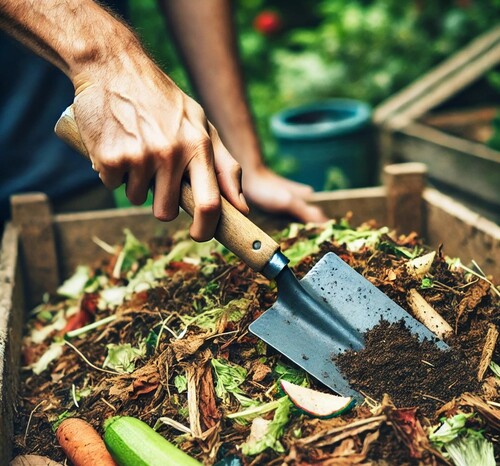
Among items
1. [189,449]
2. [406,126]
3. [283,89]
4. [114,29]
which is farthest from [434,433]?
[283,89]

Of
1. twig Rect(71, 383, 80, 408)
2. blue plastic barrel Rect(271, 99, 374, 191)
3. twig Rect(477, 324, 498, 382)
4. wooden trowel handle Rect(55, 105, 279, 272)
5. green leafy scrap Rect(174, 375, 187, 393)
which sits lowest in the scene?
blue plastic barrel Rect(271, 99, 374, 191)

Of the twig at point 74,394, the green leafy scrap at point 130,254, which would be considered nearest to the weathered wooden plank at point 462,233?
the green leafy scrap at point 130,254

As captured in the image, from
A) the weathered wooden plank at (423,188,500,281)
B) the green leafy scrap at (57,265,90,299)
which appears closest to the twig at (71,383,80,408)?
the green leafy scrap at (57,265,90,299)

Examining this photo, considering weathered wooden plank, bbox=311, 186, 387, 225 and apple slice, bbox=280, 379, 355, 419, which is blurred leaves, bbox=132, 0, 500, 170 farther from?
apple slice, bbox=280, 379, 355, 419

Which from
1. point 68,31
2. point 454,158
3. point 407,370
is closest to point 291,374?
point 407,370

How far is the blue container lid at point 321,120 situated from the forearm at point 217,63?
58.4 inches

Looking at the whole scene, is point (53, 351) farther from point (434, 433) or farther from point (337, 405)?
point (434, 433)

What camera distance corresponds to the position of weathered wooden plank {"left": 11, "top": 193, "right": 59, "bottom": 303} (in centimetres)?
288

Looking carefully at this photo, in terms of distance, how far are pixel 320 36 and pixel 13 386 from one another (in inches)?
234

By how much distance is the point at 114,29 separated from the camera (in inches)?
78.2

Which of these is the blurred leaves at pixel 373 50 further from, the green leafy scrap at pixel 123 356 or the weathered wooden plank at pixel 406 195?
the green leafy scrap at pixel 123 356

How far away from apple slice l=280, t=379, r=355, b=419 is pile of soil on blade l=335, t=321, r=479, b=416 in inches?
4.2

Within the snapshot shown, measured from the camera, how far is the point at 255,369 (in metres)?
1.97

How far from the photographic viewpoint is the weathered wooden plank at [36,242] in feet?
9.44
